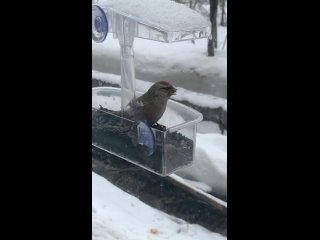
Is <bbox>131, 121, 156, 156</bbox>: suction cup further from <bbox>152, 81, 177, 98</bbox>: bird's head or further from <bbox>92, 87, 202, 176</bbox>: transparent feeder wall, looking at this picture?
<bbox>152, 81, 177, 98</bbox>: bird's head

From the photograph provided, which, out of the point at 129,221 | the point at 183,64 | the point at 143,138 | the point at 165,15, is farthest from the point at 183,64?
the point at 129,221

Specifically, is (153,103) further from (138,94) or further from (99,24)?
(99,24)

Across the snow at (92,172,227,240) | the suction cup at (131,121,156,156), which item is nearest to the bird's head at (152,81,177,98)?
the suction cup at (131,121,156,156)

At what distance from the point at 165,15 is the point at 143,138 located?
1.19 ft

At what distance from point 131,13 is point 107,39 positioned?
140 mm

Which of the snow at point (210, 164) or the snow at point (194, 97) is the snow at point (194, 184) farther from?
the snow at point (194, 97)

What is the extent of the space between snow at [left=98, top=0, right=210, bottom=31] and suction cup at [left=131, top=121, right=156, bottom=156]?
0.30 metres

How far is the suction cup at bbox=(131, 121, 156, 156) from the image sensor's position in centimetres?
164

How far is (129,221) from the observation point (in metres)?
1.68

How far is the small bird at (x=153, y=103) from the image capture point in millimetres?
1608
